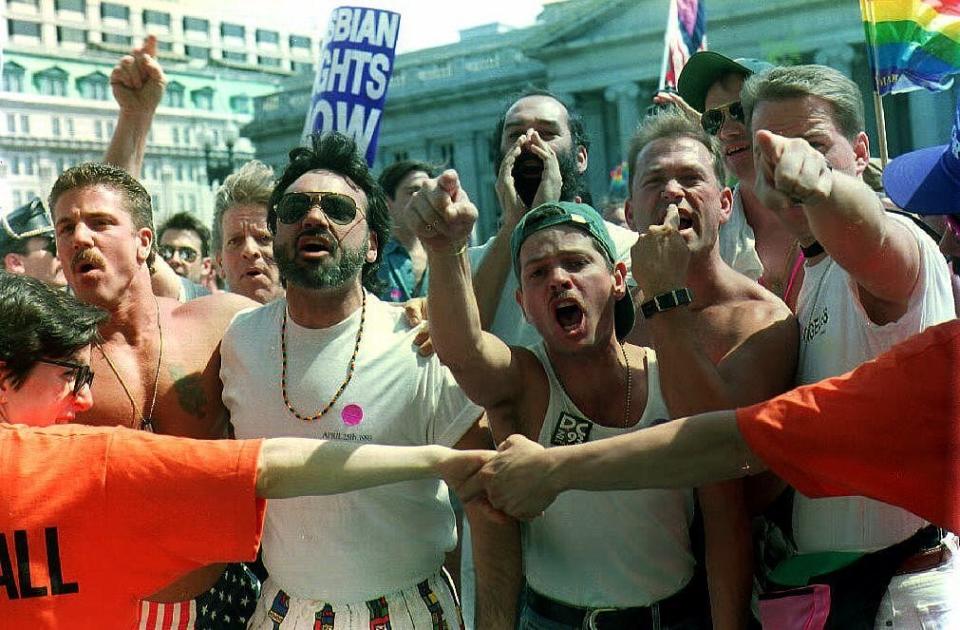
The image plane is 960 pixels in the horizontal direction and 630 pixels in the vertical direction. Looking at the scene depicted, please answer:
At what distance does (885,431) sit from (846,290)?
52 cm

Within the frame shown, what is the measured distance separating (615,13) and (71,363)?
151ft

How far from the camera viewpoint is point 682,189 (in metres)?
3.70

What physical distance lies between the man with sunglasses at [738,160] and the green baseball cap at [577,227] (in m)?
1.05

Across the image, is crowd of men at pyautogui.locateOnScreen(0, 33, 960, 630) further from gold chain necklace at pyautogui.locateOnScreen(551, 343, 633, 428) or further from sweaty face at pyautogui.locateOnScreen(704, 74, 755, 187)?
sweaty face at pyautogui.locateOnScreen(704, 74, 755, 187)

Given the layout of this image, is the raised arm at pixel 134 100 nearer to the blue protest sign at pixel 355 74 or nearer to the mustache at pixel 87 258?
the mustache at pixel 87 258

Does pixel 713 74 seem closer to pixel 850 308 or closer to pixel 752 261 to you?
pixel 752 261

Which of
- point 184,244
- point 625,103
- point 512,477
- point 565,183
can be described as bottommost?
point 512,477

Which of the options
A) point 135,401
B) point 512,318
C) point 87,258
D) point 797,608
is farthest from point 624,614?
point 87,258

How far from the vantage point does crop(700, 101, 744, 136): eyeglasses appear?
4414mm

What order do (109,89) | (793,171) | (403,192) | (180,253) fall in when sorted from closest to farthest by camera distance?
1. (793,171)
2. (403,192)
3. (180,253)
4. (109,89)

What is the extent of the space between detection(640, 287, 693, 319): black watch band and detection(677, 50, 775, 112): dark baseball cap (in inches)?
73.5

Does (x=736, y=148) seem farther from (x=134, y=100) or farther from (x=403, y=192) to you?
(x=403, y=192)

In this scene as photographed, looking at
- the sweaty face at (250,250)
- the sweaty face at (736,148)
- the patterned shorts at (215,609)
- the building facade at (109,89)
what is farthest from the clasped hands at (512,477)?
the building facade at (109,89)

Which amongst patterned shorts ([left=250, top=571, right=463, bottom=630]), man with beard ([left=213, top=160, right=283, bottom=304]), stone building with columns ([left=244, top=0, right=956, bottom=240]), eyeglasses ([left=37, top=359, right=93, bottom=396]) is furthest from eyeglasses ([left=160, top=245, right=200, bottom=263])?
stone building with columns ([left=244, top=0, right=956, bottom=240])
